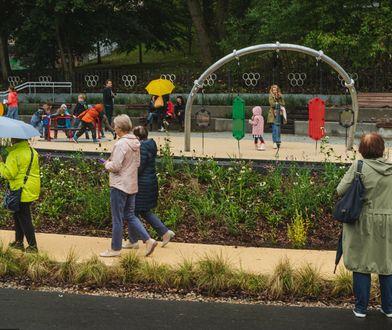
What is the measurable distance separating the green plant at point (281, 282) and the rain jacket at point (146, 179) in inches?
78.8

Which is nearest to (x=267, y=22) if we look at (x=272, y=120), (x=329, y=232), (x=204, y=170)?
(x=272, y=120)

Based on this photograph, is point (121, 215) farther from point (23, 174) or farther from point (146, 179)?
point (23, 174)

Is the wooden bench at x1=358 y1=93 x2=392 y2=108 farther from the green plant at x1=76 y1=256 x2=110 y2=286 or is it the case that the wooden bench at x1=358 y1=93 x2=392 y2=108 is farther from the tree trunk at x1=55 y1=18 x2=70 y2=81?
the green plant at x1=76 y1=256 x2=110 y2=286

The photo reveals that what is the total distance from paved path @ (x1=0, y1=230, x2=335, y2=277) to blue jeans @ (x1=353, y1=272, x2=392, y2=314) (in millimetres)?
1045

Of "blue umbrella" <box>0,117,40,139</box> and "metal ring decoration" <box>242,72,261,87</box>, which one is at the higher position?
"metal ring decoration" <box>242,72,261,87</box>

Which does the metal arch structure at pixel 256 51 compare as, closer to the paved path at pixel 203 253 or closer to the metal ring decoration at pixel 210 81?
the paved path at pixel 203 253

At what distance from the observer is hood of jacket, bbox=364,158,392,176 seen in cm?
598

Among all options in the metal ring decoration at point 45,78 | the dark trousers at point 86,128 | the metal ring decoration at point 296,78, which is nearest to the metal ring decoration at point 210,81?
the metal ring decoration at point 296,78

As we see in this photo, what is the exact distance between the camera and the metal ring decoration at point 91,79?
109 feet

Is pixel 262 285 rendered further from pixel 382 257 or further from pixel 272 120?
pixel 272 120

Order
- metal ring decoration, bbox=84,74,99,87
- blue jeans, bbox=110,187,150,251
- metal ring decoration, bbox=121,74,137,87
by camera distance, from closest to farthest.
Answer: blue jeans, bbox=110,187,150,251
metal ring decoration, bbox=121,74,137,87
metal ring decoration, bbox=84,74,99,87

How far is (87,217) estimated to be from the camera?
9.91m

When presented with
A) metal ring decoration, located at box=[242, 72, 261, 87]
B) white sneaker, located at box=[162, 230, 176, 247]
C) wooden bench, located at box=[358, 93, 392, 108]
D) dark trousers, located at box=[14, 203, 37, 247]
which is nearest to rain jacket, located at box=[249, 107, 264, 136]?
wooden bench, located at box=[358, 93, 392, 108]

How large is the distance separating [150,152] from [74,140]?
1190 cm
